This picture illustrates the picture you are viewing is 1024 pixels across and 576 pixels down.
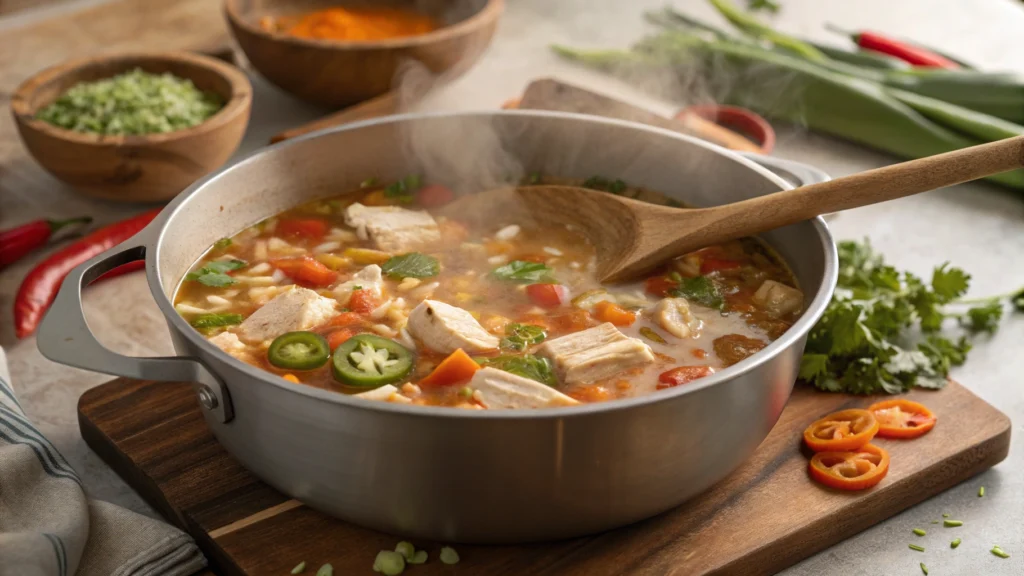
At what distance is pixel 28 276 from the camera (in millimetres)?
3746

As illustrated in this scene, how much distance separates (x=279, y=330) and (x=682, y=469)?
1.20 metres

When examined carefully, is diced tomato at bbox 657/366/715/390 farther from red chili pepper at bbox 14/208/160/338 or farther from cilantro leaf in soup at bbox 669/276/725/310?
red chili pepper at bbox 14/208/160/338

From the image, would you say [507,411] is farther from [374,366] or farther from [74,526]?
[74,526]

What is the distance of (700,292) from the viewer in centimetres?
316

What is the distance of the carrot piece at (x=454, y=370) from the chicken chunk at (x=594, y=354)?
220 millimetres

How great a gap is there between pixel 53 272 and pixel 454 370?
1893 mm

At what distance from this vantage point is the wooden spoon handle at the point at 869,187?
2.66 metres

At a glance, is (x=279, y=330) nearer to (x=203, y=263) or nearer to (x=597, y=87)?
(x=203, y=263)

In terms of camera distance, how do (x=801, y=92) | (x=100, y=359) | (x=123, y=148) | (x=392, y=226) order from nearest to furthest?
(x=100, y=359), (x=392, y=226), (x=123, y=148), (x=801, y=92)

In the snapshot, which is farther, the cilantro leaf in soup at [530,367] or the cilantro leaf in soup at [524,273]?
the cilantro leaf in soup at [524,273]

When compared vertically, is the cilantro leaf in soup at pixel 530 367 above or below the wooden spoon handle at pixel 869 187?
below

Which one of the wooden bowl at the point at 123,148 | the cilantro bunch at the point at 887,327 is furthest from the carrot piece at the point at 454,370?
the wooden bowl at the point at 123,148

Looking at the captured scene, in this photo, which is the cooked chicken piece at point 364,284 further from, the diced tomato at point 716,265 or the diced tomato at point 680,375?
the diced tomato at point 716,265

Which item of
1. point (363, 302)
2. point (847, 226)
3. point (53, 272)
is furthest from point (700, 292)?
point (53, 272)
